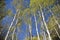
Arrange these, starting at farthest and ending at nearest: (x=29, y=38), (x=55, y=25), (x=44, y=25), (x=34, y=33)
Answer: (x=29, y=38)
(x=34, y=33)
(x=44, y=25)
(x=55, y=25)

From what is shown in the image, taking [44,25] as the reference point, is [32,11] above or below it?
above

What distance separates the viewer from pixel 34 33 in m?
6.32

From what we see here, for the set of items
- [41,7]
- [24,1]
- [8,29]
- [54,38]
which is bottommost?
[54,38]

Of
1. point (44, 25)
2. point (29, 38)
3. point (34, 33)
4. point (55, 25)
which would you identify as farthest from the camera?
point (29, 38)

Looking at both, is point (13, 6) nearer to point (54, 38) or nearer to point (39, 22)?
point (39, 22)

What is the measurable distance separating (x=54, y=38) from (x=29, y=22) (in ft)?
3.85

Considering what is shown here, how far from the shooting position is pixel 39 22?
239 inches

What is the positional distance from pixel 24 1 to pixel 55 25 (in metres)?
1.30

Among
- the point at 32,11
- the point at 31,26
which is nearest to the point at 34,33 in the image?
the point at 31,26

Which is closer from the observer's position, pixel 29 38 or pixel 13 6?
pixel 13 6

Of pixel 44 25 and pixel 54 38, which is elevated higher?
pixel 44 25

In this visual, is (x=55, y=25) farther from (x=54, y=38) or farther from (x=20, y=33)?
(x=20, y=33)

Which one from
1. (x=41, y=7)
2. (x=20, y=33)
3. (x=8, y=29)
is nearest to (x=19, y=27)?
(x=20, y=33)

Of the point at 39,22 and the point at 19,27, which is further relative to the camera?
the point at 19,27
